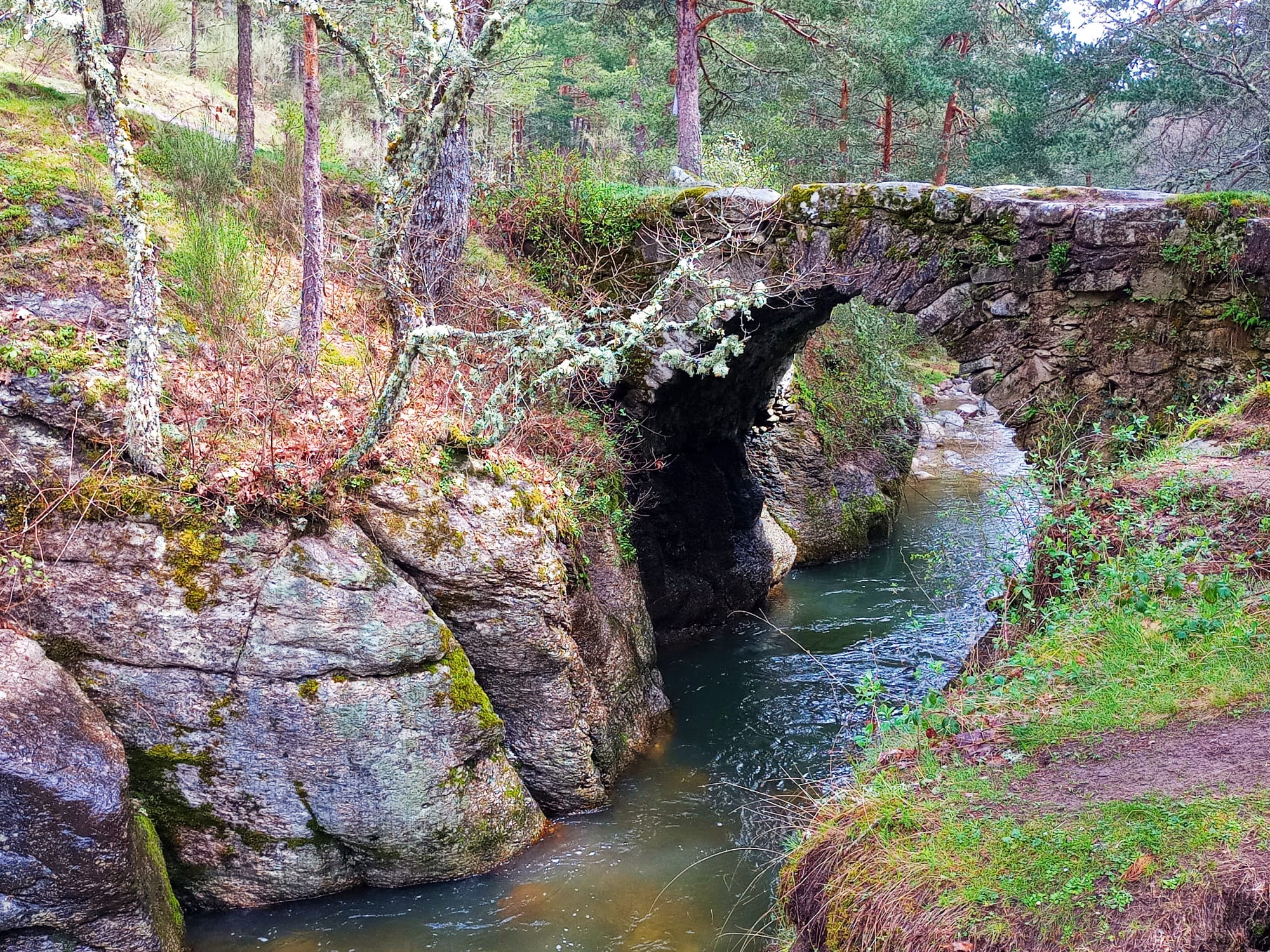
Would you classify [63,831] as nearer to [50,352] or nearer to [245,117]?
[50,352]

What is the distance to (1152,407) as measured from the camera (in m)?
7.52

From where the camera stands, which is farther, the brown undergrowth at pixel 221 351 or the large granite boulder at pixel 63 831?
the brown undergrowth at pixel 221 351

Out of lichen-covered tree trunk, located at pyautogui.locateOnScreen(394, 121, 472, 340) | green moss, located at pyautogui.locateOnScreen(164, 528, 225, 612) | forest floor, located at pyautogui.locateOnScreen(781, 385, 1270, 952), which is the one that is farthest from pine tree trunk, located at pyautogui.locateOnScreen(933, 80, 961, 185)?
green moss, located at pyautogui.locateOnScreen(164, 528, 225, 612)

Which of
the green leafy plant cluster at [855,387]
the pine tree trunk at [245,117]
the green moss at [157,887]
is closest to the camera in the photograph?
the green moss at [157,887]

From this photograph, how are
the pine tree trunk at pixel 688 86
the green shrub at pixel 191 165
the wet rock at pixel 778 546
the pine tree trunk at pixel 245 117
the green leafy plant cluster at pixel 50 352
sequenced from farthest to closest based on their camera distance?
the pine tree trunk at pixel 688 86 < the wet rock at pixel 778 546 < the pine tree trunk at pixel 245 117 < the green shrub at pixel 191 165 < the green leafy plant cluster at pixel 50 352

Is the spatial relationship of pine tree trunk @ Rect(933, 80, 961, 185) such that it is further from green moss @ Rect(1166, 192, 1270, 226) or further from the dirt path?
the dirt path

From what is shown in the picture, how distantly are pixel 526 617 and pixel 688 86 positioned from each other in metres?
9.14

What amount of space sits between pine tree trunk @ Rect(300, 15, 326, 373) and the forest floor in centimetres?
531

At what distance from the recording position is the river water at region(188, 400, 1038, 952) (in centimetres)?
566

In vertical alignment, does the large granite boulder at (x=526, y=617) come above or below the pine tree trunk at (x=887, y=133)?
below

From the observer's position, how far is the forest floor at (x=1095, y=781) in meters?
3.15

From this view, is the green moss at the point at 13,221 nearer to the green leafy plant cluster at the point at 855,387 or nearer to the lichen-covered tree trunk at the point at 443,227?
the lichen-covered tree trunk at the point at 443,227

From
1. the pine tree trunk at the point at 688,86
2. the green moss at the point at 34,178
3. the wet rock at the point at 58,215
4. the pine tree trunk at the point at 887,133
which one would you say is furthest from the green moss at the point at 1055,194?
the pine tree trunk at the point at 887,133

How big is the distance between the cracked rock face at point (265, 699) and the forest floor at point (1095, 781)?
289 centimetres
